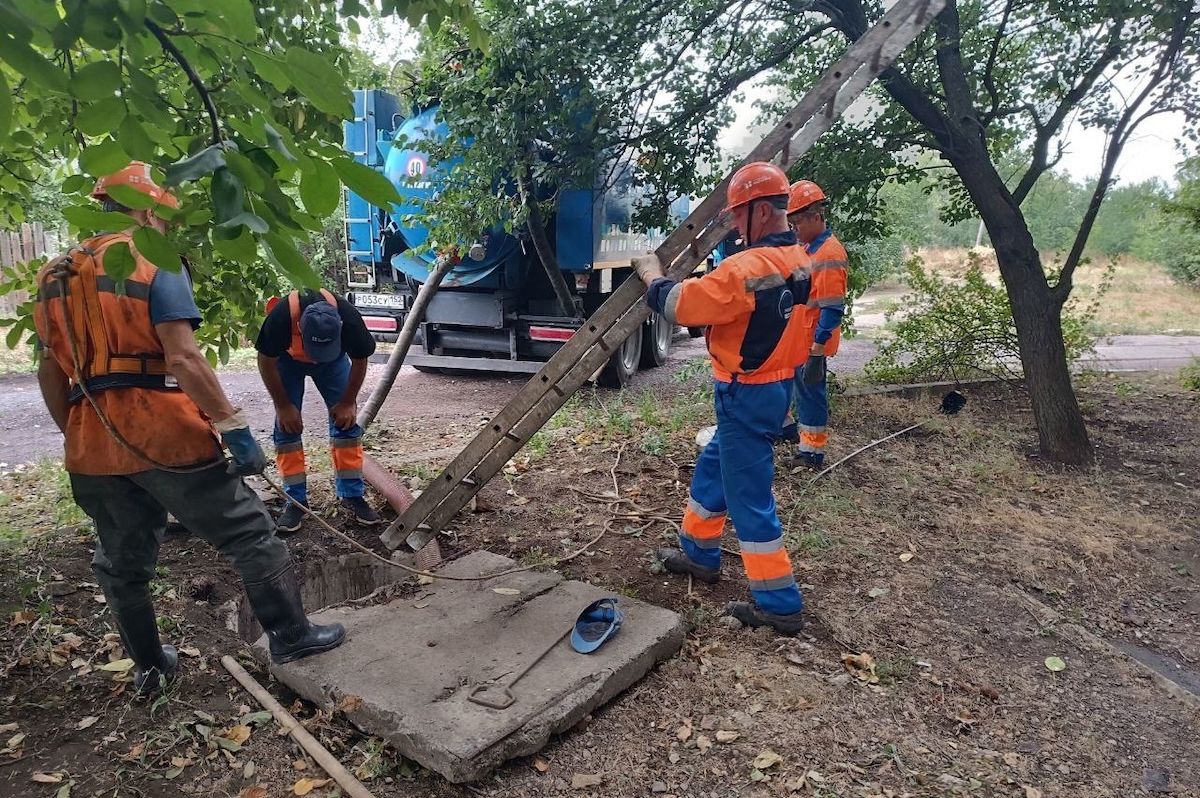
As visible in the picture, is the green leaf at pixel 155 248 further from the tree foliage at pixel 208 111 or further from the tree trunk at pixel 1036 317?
the tree trunk at pixel 1036 317

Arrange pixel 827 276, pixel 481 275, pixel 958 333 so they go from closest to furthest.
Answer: pixel 827 276
pixel 958 333
pixel 481 275

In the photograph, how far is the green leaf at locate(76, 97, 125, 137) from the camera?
130cm

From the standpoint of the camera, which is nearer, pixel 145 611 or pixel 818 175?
pixel 145 611

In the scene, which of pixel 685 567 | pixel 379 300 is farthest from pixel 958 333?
pixel 379 300

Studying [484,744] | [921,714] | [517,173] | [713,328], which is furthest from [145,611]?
[517,173]

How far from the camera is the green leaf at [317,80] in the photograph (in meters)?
1.25

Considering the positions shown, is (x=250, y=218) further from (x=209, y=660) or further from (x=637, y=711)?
(x=209, y=660)

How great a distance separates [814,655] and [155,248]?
2842 mm

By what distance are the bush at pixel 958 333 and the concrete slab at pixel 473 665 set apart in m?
5.59

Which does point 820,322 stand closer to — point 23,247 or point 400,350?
point 400,350

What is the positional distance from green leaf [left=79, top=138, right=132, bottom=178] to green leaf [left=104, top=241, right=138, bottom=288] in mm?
144

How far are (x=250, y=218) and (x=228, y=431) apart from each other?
174 centimetres

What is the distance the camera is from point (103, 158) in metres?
1.36

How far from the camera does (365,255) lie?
8523mm
